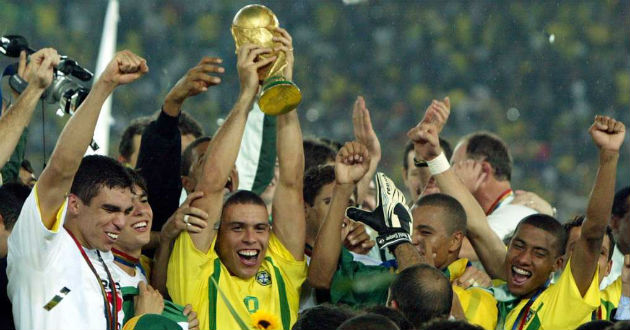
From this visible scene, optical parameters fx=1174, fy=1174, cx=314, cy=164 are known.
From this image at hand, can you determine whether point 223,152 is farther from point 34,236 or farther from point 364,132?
point 364,132

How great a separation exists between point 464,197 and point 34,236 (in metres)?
2.23

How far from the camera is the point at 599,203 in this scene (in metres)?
4.44

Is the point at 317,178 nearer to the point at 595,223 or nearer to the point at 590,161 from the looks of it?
the point at 595,223

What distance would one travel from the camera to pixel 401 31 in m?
9.45

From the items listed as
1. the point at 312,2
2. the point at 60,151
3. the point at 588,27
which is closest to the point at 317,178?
the point at 60,151

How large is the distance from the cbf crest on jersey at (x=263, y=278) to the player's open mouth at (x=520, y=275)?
1011 mm

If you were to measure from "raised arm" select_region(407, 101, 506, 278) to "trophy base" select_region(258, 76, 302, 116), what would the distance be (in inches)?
35.5

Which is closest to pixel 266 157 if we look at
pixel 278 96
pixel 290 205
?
pixel 290 205

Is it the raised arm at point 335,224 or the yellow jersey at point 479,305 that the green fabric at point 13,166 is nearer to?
the raised arm at point 335,224

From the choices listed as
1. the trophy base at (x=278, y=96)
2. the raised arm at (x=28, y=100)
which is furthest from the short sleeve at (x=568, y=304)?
the raised arm at (x=28, y=100)

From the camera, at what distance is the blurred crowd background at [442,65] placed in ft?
29.4

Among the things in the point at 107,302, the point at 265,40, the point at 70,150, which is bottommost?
the point at 107,302

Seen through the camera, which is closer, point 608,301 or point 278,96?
point 278,96

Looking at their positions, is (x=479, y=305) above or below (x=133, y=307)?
below
